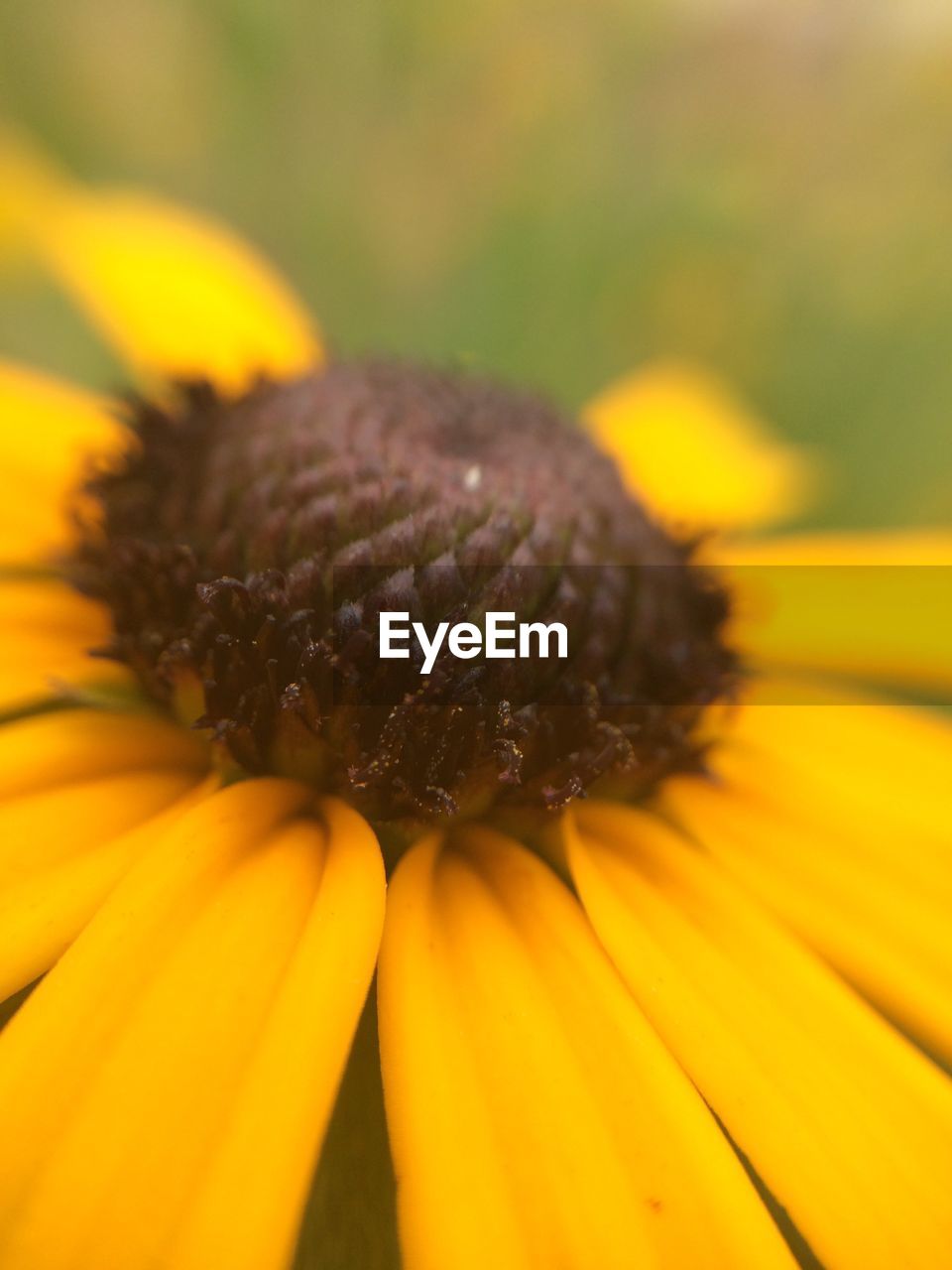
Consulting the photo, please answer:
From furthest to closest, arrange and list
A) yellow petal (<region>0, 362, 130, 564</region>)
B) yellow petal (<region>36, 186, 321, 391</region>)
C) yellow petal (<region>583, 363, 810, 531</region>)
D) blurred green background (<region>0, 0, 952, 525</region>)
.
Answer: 1. blurred green background (<region>0, 0, 952, 525</region>)
2. yellow petal (<region>583, 363, 810, 531</region>)
3. yellow petal (<region>36, 186, 321, 391</region>)
4. yellow petal (<region>0, 362, 130, 564</region>)

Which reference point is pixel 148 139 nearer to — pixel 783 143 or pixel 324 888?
pixel 783 143

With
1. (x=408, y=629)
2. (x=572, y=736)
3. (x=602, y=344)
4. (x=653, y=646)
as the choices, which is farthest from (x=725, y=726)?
(x=602, y=344)

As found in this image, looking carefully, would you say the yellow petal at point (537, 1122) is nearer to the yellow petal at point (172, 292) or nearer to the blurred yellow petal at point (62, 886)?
the blurred yellow petal at point (62, 886)

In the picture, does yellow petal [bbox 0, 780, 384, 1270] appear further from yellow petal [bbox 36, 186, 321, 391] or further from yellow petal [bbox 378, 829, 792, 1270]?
yellow petal [bbox 36, 186, 321, 391]

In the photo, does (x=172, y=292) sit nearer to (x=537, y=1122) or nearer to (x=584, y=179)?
(x=584, y=179)

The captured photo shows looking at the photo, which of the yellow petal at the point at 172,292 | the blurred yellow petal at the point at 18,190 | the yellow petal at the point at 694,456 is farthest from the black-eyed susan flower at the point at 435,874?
the blurred yellow petal at the point at 18,190

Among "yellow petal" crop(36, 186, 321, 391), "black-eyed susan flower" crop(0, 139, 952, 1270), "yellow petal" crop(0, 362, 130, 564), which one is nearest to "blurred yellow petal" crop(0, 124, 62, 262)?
"yellow petal" crop(36, 186, 321, 391)

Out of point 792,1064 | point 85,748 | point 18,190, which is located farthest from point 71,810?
point 18,190

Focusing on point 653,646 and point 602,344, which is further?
point 602,344
